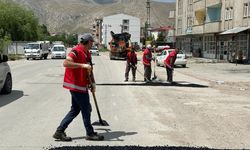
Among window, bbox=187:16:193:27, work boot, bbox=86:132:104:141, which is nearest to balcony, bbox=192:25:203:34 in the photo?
window, bbox=187:16:193:27

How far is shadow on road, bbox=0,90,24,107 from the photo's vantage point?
1263cm

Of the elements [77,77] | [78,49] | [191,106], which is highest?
[78,49]

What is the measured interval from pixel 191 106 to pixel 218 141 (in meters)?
4.83

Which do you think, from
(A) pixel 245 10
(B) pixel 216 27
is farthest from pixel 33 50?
(A) pixel 245 10

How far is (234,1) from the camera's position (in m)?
50.0

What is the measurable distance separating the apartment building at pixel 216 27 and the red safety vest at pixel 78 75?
1496 inches

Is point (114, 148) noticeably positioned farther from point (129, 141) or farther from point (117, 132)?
point (117, 132)

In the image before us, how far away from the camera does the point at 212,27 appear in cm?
5597

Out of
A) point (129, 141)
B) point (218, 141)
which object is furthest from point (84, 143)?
point (218, 141)

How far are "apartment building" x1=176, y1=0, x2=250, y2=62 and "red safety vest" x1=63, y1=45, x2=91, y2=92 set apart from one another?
38003 mm

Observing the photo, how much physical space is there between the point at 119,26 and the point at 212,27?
124767 millimetres

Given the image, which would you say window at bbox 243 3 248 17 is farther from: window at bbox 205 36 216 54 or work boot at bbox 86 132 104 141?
work boot at bbox 86 132 104 141

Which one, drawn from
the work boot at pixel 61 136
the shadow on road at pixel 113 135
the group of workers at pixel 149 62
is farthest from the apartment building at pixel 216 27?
the work boot at pixel 61 136

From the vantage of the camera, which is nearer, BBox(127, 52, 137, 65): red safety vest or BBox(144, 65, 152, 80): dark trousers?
BBox(144, 65, 152, 80): dark trousers
